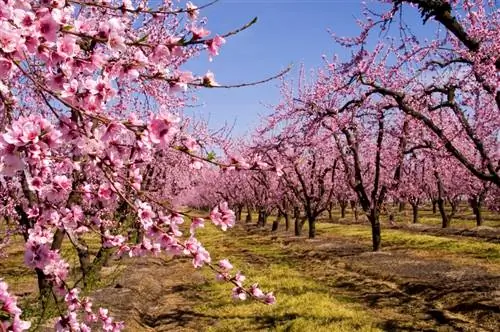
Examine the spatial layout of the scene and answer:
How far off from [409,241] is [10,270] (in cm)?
1924

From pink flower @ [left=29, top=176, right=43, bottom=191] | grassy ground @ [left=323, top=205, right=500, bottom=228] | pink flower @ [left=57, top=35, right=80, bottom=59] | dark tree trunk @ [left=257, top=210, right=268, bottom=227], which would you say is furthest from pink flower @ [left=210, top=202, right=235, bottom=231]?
dark tree trunk @ [left=257, top=210, right=268, bottom=227]

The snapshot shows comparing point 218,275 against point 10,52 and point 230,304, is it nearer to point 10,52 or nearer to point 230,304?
point 10,52

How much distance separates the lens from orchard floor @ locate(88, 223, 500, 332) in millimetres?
11016

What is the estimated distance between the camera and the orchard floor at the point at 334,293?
11.0 m

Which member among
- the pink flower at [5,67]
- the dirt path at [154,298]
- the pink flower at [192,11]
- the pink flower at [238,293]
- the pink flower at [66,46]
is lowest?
the dirt path at [154,298]

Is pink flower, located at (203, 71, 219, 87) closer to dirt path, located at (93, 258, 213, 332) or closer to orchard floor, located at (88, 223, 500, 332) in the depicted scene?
orchard floor, located at (88, 223, 500, 332)

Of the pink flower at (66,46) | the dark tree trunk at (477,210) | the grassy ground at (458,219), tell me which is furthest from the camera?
the grassy ground at (458,219)

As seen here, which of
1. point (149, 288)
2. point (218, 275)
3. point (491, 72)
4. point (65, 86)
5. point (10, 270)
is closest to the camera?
point (65, 86)

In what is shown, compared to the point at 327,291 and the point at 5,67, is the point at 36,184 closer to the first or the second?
the point at 5,67

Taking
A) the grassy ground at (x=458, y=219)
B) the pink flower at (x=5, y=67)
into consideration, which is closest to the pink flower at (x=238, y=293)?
the pink flower at (x=5, y=67)

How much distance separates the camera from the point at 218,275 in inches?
150

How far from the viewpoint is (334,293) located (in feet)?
47.2

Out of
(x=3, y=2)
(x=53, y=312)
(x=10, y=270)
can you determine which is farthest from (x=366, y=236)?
(x=3, y=2)

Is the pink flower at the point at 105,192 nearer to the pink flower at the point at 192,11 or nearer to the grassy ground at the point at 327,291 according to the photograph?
the pink flower at the point at 192,11
